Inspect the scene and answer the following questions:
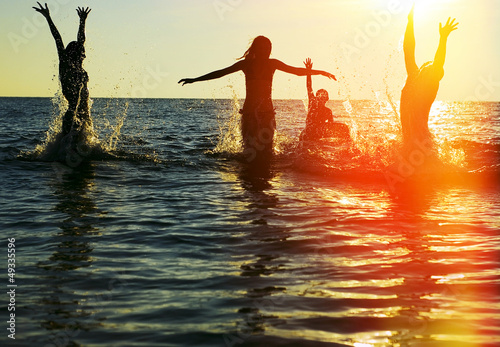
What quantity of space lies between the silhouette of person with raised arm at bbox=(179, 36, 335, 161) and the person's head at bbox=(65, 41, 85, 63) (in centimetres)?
290

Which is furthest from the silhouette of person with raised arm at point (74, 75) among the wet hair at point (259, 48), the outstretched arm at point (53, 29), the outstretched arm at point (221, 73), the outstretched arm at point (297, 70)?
the outstretched arm at point (297, 70)

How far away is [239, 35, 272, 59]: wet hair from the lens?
11.0 metres

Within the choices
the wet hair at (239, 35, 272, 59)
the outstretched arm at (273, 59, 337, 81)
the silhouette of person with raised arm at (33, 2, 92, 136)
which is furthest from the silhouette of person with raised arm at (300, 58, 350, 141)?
the silhouette of person with raised arm at (33, 2, 92, 136)

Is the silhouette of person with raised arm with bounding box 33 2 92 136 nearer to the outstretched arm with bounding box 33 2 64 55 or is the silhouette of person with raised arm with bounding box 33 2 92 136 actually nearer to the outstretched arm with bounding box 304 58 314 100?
the outstretched arm with bounding box 33 2 64 55

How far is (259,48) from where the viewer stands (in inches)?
432

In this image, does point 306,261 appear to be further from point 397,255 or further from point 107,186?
point 107,186

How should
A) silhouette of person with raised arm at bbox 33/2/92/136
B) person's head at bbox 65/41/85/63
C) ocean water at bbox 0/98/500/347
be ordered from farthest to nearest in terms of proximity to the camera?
1. person's head at bbox 65/41/85/63
2. silhouette of person with raised arm at bbox 33/2/92/136
3. ocean water at bbox 0/98/500/347

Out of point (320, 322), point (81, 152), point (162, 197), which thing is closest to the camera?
point (320, 322)

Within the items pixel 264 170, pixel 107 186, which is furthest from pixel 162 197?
pixel 264 170

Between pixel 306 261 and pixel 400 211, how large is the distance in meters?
2.88

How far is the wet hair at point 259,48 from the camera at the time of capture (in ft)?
36.0

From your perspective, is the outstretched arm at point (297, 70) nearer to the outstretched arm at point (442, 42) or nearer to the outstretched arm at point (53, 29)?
the outstretched arm at point (442, 42)

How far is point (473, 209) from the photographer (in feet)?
26.5

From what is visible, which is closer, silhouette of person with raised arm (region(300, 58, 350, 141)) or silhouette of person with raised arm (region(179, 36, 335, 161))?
silhouette of person with raised arm (region(179, 36, 335, 161))
